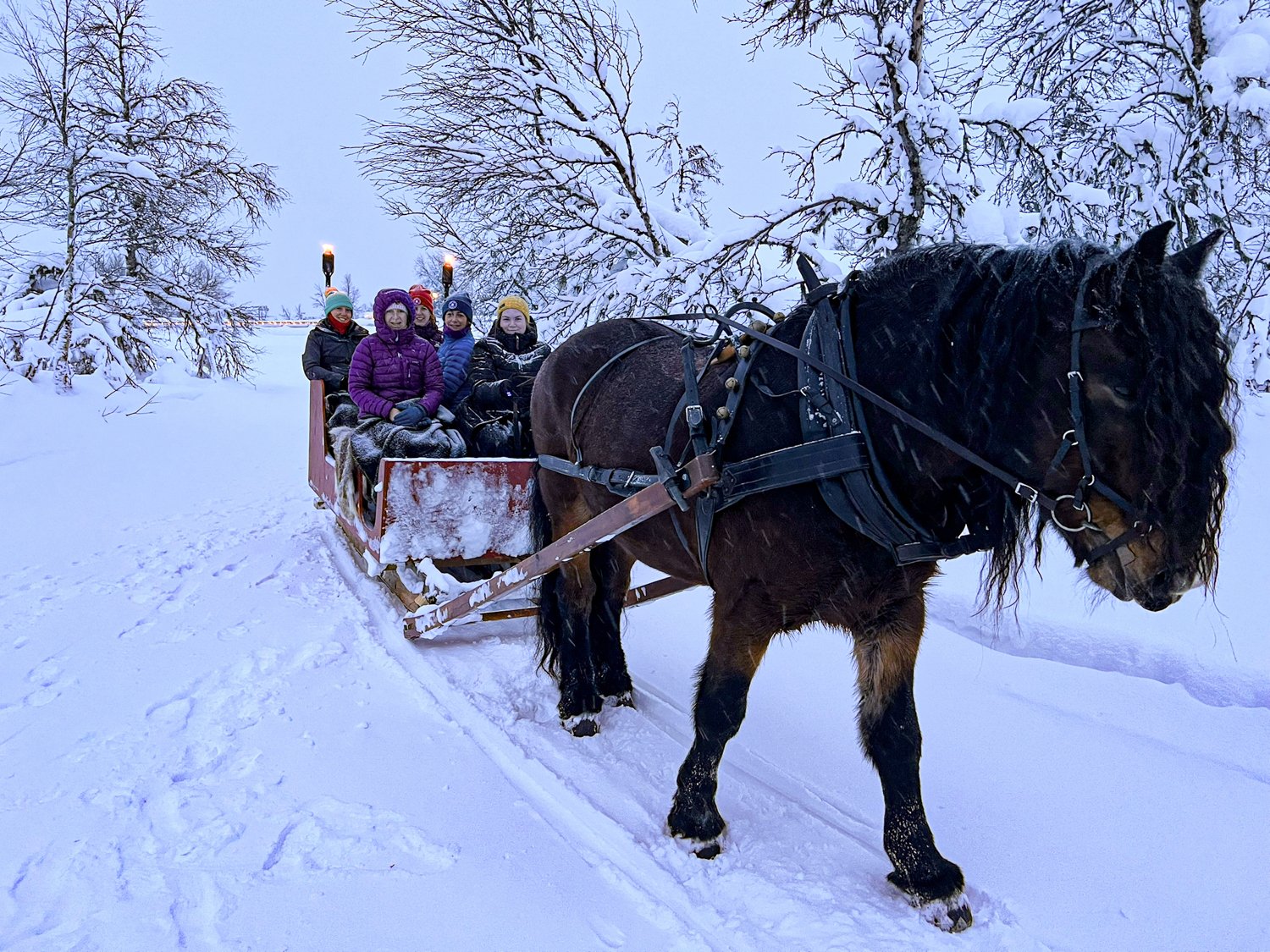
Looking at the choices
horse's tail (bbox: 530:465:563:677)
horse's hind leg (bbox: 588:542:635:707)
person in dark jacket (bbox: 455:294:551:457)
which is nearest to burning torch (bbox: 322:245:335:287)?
person in dark jacket (bbox: 455:294:551:457)

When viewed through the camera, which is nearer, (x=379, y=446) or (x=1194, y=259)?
(x=1194, y=259)

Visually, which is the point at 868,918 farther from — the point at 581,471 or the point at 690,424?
the point at 581,471

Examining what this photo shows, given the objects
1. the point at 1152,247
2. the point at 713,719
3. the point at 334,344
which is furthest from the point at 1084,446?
the point at 334,344

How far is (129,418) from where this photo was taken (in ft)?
36.7

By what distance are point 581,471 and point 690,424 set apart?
0.80 metres

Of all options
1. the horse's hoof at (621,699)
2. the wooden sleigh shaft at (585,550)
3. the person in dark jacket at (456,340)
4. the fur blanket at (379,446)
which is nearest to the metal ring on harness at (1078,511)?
the wooden sleigh shaft at (585,550)

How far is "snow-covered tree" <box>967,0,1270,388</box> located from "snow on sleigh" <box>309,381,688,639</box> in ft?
13.1

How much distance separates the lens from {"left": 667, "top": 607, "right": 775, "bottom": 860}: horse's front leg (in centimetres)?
217

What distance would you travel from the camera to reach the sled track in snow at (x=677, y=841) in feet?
6.21

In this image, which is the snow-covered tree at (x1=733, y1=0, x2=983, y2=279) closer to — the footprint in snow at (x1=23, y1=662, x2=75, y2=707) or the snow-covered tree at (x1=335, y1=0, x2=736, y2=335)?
the snow-covered tree at (x1=335, y1=0, x2=736, y2=335)

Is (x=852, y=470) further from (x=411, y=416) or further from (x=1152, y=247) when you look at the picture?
(x=411, y=416)

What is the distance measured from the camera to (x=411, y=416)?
4.41 metres

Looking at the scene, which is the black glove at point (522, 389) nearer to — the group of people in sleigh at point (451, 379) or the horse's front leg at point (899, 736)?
the group of people in sleigh at point (451, 379)

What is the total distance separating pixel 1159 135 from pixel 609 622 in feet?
16.9
